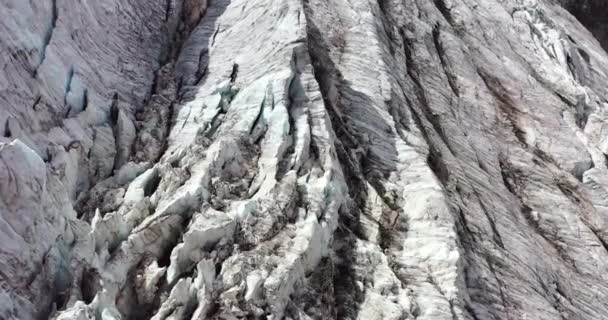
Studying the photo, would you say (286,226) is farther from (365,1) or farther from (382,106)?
(365,1)

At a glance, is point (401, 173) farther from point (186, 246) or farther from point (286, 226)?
point (186, 246)

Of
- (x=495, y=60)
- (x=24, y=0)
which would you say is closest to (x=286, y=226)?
(x=24, y=0)

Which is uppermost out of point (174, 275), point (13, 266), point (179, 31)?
point (13, 266)

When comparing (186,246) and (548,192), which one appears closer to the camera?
(186,246)

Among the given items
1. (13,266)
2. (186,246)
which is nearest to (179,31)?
(186,246)

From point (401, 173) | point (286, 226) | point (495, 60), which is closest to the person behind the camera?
point (286, 226)

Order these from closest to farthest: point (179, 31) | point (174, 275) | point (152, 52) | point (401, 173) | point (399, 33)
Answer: point (174, 275) → point (401, 173) → point (152, 52) → point (179, 31) → point (399, 33)

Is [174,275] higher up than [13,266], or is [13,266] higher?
[13,266]
